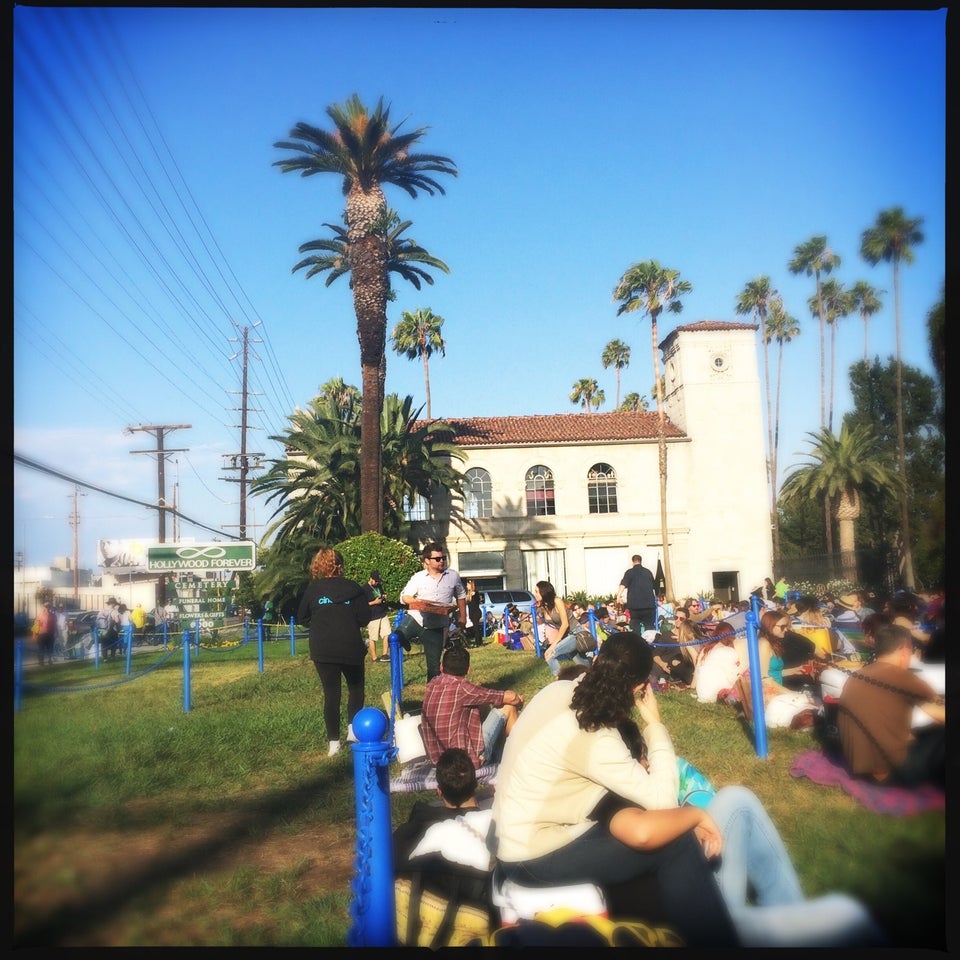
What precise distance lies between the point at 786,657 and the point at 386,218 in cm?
1702

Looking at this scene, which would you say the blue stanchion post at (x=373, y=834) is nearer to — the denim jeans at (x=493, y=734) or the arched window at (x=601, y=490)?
the denim jeans at (x=493, y=734)

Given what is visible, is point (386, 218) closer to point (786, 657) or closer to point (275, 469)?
point (275, 469)

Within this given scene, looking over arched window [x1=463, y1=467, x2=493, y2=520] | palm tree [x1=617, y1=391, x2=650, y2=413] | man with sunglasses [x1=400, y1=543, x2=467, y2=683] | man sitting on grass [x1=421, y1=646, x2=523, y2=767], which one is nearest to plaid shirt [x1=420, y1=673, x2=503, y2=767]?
man sitting on grass [x1=421, y1=646, x2=523, y2=767]

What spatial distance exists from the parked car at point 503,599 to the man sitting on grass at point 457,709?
1963cm

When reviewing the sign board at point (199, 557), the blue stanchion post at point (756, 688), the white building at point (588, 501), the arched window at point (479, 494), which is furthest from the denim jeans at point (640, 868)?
the arched window at point (479, 494)

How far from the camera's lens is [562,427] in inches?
1535

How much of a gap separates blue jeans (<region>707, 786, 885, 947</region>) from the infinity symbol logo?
6.68 m

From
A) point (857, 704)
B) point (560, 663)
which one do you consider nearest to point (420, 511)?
point (560, 663)

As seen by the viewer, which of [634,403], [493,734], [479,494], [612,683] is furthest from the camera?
[634,403]

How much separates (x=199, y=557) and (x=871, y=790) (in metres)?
6.48

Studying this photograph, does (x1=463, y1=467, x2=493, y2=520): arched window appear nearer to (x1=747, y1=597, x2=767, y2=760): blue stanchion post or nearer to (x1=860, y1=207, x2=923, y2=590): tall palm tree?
(x1=747, y1=597, x2=767, y2=760): blue stanchion post

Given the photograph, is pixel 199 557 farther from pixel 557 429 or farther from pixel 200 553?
pixel 557 429

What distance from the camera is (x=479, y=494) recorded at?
125 feet

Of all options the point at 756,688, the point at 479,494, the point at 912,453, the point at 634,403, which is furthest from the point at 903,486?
the point at 634,403
